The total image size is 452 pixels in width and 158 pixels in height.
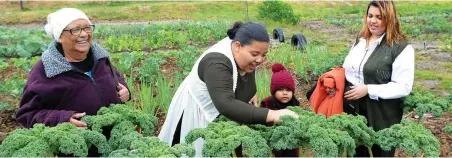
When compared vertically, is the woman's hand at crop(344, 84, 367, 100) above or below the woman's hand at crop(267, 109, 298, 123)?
below

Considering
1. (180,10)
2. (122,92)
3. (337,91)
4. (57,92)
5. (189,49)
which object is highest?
(57,92)

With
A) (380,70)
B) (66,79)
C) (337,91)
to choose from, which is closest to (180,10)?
(337,91)

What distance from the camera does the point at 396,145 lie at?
132 inches

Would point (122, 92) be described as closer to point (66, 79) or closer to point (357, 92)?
point (66, 79)

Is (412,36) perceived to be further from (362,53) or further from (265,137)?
(265,137)

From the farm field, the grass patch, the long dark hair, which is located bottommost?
the grass patch

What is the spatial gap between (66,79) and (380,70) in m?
2.20

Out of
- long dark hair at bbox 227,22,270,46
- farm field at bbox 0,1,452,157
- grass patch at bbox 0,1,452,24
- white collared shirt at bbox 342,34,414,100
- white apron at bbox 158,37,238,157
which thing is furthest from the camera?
grass patch at bbox 0,1,452,24

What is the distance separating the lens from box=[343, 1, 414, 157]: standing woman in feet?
13.3

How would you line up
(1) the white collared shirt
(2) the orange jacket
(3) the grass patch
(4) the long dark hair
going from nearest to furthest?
1. (4) the long dark hair
2. (1) the white collared shirt
3. (2) the orange jacket
4. (3) the grass patch

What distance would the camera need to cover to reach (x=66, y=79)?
3.67 metres

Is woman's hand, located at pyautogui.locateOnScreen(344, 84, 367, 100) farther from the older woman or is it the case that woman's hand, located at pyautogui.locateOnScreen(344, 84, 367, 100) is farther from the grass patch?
the grass patch

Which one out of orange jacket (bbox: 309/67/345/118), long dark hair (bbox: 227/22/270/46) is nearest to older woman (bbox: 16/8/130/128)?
long dark hair (bbox: 227/22/270/46)

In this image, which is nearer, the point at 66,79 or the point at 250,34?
the point at 250,34
